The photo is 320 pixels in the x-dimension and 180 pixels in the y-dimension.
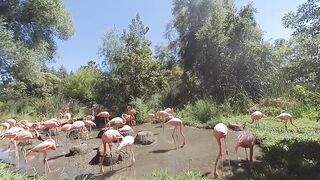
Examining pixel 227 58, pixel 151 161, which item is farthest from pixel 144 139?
pixel 227 58

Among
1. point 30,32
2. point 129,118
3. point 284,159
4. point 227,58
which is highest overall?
point 30,32

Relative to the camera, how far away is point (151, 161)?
801cm

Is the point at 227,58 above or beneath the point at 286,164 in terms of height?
above

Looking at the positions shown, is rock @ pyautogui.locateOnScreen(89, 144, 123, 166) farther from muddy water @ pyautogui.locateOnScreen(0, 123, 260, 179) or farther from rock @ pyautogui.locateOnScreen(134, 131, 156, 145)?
rock @ pyautogui.locateOnScreen(134, 131, 156, 145)

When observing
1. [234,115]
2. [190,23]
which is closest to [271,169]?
[234,115]

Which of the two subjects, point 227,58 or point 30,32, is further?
point 30,32

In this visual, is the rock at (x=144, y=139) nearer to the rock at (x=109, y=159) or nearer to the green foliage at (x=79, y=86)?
the rock at (x=109, y=159)

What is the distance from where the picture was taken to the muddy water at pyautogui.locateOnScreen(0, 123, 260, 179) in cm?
724

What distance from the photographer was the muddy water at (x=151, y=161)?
7.24 m

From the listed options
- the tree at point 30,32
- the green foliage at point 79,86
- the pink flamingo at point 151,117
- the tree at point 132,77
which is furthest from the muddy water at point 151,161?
the green foliage at point 79,86

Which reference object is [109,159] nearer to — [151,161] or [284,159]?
[151,161]

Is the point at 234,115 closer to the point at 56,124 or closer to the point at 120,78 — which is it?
the point at 120,78

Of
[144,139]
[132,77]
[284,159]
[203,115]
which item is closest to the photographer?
[284,159]

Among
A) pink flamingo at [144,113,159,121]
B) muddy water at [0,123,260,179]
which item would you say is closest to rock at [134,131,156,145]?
muddy water at [0,123,260,179]
